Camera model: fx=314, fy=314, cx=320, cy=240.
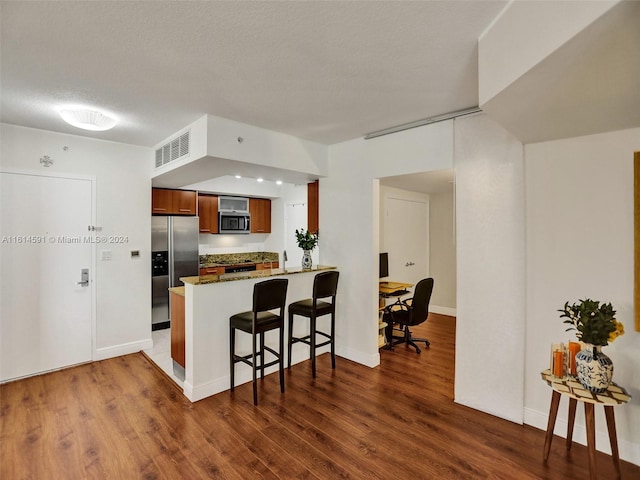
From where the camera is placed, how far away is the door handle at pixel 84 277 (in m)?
3.72

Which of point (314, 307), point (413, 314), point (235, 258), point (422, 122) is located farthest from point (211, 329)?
point (235, 258)

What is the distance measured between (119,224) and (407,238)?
4442 mm

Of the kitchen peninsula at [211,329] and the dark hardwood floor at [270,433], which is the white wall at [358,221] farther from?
the kitchen peninsula at [211,329]

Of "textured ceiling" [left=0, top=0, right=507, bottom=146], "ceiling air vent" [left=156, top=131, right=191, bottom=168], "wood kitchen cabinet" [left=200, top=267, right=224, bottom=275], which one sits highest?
"textured ceiling" [left=0, top=0, right=507, bottom=146]

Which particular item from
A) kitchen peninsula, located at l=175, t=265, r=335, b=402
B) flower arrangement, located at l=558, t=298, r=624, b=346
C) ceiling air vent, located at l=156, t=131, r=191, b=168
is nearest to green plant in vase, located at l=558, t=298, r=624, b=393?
flower arrangement, located at l=558, t=298, r=624, b=346

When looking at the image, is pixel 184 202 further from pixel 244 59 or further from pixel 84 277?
pixel 244 59

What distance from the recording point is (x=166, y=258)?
4906mm

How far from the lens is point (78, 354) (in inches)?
146

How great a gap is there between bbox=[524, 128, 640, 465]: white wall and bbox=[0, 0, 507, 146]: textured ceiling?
0.91 metres

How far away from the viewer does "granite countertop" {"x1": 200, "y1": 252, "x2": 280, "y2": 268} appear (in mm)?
6160

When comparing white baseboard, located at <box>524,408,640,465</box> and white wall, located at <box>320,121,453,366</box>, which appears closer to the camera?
white baseboard, located at <box>524,408,640,465</box>

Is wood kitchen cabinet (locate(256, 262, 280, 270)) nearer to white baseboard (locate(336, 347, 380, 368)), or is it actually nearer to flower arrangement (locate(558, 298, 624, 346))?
white baseboard (locate(336, 347, 380, 368))

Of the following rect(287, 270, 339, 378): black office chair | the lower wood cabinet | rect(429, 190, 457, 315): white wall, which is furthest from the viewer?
rect(429, 190, 457, 315): white wall

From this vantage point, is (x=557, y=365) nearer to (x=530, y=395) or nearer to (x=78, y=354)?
(x=530, y=395)
